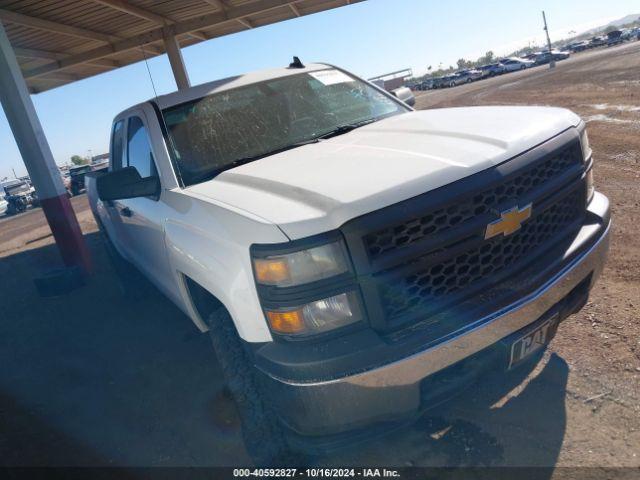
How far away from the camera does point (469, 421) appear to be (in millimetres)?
2469

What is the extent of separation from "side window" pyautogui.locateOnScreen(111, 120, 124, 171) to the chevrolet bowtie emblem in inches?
129

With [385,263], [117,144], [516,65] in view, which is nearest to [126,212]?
[117,144]

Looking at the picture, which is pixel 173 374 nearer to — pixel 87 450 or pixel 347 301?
pixel 87 450

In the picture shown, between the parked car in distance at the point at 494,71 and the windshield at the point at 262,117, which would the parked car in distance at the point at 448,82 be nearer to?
the parked car in distance at the point at 494,71

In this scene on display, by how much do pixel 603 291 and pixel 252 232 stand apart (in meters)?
2.82

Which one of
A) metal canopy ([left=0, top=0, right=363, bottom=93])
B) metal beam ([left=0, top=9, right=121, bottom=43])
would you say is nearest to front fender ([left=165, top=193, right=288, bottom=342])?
metal canopy ([left=0, top=0, right=363, bottom=93])

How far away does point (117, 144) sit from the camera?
14.1ft

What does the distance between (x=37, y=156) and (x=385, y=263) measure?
6.75m

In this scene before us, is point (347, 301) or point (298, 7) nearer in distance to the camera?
point (347, 301)

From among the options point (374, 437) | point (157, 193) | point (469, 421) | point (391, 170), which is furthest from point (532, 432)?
point (157, 193)

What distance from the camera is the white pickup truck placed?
1780 mm

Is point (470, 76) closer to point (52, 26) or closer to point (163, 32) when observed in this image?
point (163, 32)

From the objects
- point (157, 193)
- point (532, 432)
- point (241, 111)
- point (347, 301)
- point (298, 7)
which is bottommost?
point (532, 432)

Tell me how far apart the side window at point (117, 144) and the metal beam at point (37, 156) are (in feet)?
9.90
